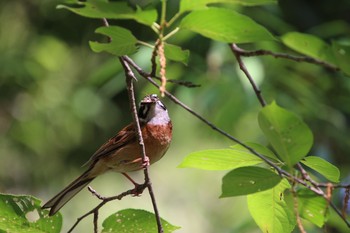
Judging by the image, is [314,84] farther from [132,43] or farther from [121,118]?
[132,43]

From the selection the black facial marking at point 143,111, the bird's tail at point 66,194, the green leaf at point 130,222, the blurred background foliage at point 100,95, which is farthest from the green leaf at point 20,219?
the blurred background foliage at point 100,95

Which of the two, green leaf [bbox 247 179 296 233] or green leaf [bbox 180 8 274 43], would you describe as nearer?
green leaf [bbox 180 8 274 43]

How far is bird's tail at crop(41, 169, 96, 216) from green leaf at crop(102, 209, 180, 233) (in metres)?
0.19

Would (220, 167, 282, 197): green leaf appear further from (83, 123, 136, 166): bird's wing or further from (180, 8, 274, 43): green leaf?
(83, 123, 136, 166): bird's wing

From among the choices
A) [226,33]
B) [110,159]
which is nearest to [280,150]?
[226,33]

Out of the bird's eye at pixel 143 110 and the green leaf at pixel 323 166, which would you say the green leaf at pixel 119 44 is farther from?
the bird's eye at pixel 143 110

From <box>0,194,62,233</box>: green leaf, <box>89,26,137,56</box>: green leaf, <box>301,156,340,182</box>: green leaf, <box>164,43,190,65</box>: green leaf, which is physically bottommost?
<box>0,194,62,233</box>: green leaf

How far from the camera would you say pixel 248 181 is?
162 cm

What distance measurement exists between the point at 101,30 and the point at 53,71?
559 centimetres

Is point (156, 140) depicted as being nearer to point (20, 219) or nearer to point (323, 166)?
point (20, 219)

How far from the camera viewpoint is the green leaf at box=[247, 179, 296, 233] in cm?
193

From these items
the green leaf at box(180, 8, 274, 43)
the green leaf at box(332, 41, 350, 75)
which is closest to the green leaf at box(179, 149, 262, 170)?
the green leaf at box(180, 8, 274, 43)

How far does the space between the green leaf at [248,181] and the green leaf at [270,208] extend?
0.30 metres

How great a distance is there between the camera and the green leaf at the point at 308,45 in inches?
52.7
